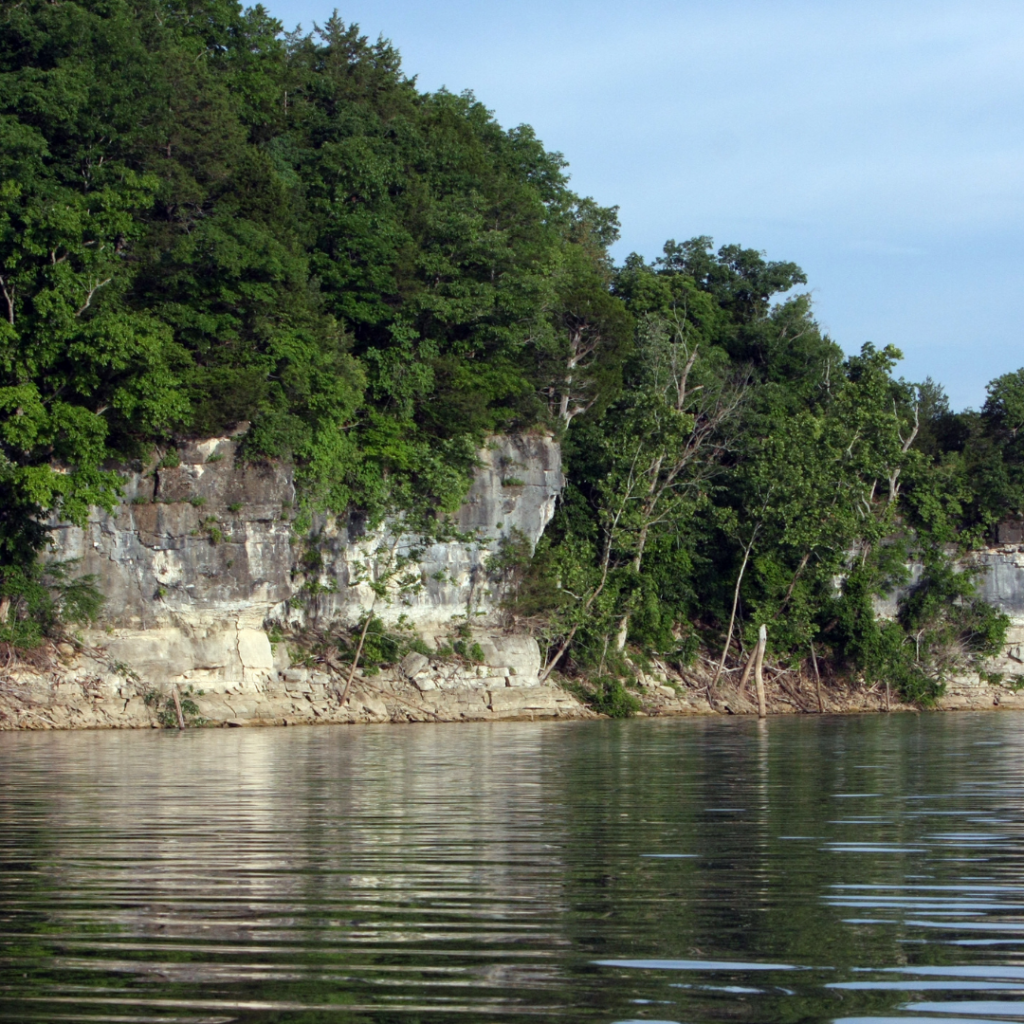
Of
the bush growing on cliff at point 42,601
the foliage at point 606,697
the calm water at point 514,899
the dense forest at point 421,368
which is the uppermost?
the dense forest at point 421,368

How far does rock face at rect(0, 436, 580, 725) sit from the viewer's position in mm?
33281

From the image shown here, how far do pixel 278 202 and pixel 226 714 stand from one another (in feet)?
57.1

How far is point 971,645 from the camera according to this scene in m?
49.6

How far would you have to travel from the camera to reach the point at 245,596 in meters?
35.9

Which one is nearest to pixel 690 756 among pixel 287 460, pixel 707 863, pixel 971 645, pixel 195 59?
pixel 707 863

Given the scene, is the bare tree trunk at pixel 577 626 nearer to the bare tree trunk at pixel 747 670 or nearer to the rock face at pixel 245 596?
the rock face at pixel 245 596

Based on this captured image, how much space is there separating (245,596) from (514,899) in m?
30.0

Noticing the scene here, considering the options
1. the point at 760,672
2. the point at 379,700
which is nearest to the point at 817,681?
the point at 760,672

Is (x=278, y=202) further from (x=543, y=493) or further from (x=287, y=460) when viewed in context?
(x=543, y=493)

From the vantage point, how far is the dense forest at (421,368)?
107ft

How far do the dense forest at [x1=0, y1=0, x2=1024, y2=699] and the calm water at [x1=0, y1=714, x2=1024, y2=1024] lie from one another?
19747mm

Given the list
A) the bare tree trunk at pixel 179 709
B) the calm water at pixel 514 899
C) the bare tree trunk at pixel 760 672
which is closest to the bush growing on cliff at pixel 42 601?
the bare tree trunk at pixel 179 709

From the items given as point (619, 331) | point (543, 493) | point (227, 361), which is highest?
point (619, 331)

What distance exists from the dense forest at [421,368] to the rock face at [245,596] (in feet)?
3.51
